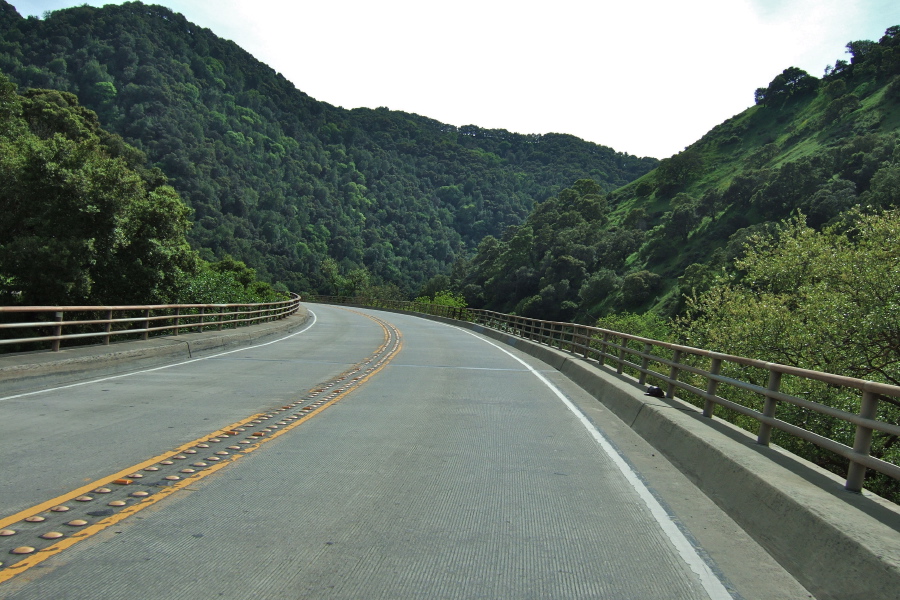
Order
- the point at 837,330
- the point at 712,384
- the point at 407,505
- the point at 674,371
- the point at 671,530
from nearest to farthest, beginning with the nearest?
the point at 671,530 < the point at 407,505 < the point at 712,384 < the point at 674,371 < the point at 837,330

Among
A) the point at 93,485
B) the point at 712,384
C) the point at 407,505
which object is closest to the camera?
the point at 407,505

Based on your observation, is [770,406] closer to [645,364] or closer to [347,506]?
[347,506]

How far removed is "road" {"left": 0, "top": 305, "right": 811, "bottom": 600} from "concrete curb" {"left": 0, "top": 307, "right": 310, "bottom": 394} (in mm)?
896

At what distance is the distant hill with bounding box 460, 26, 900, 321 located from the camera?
85.8m

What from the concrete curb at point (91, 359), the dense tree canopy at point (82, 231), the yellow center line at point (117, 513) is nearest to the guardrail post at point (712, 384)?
the yellow center line at point (117, 513)

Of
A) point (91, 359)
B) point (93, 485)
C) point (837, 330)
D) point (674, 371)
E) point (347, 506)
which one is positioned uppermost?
point (837, 330)

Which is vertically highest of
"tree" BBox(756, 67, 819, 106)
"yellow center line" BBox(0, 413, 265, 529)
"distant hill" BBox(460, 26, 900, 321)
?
"tree" BBox(756, 67, 819, 106)

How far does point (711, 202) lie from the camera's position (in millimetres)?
Result: 108500

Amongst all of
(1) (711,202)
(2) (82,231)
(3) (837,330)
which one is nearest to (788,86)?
(1) (711,202)

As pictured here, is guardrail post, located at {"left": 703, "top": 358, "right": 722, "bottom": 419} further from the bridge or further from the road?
the road

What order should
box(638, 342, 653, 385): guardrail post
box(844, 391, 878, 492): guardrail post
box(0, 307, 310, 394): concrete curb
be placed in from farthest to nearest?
box(638, 342, 653, 385): guardrail post
box(0, 307, 310, 394): concrete curb
box(844, 391, 878, 492): guardrail post

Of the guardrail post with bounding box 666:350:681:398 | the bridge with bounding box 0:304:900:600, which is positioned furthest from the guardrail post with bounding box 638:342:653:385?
the guardrail post with bounding box 666:350:681:398

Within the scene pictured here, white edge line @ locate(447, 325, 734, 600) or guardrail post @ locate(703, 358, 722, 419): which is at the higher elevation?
guardrail post @ locate(703, 358, 722, 419)

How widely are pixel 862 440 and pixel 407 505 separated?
10.9 ft
